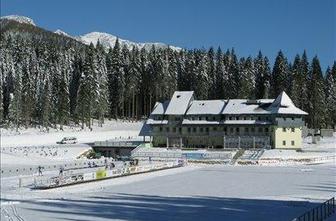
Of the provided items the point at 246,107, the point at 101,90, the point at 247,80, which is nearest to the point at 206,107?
the point at 246,107

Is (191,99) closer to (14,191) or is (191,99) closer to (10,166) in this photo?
(10,166)

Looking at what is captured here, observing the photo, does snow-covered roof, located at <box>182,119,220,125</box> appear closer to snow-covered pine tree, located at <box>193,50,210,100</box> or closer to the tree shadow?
snow-covered pine tree, located at <box>193,50,210,100</box>

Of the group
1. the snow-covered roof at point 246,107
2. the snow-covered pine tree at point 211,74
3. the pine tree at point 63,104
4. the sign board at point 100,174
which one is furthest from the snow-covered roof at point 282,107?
the pine tree at point 63,104

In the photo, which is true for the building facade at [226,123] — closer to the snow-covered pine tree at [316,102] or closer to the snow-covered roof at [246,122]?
the snow-covered roof at [246,122]

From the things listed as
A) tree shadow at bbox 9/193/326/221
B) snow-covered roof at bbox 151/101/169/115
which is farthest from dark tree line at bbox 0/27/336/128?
tree shadow at bbox 9/193/326/221

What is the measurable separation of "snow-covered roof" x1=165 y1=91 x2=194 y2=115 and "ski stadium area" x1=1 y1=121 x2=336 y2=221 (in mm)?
8413

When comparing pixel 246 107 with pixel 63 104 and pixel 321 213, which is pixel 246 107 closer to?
pixel 63 104

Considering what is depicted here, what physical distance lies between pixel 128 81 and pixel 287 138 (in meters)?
42.2

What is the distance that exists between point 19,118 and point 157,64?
102ft

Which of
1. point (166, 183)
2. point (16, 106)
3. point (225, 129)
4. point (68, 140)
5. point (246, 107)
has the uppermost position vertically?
point (16, 106)

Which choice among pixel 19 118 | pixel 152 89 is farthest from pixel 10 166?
pixel 152 89

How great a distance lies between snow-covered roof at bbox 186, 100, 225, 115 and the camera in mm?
83062

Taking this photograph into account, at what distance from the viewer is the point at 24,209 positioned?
112ft

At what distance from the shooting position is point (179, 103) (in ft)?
285
